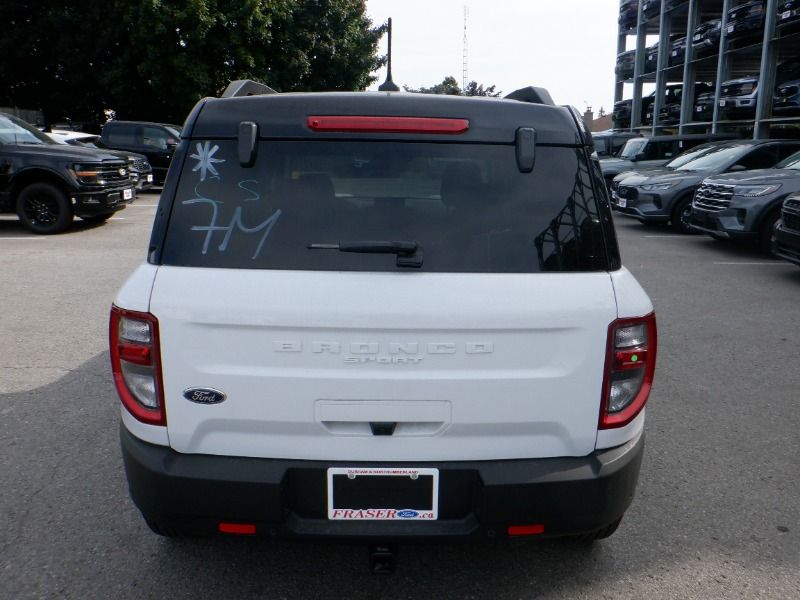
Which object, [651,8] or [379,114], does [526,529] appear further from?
[651,8]

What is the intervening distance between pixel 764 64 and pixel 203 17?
17550mm

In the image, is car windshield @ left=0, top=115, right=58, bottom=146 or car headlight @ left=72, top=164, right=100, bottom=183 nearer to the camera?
car headlight @ left=72, top=164, right=100, bottom=183

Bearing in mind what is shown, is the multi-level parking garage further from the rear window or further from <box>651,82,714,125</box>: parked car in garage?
the rear window

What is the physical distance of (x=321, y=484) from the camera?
2270 mm

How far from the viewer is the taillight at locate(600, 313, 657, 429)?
2.34 meters

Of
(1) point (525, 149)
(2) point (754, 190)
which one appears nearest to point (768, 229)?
(2) point (754, 190)

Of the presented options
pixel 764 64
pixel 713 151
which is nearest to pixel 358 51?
pixel 764 64

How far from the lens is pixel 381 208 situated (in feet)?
7.74

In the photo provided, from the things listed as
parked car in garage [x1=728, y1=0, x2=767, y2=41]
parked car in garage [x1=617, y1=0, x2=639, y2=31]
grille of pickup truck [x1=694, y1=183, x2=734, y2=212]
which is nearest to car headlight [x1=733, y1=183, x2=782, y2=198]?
grille of pickup truck [x1=694, y1=183, x2=734, y2=212]

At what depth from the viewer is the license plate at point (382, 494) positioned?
7.45 feet

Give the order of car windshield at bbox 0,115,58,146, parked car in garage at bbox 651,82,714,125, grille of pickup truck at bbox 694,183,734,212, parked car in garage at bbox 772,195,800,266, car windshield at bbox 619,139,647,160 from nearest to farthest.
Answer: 1. parked car in garage at bbox 772,195,800,266
2. grille of pickup truck at bbox 694,183,734,212
3. car windshield at bbox 0,115,58,146
4. car windshield at bbox 619,139,647,160
5. parked car in garage at bbox 651,82,714,125

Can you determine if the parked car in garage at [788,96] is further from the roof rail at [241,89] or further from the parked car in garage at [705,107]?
the roof rail at [241,89]

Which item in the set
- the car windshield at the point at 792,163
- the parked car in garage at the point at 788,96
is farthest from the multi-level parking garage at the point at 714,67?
the car windshield at the point at 792,163

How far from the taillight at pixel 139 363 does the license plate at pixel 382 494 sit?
59cm
